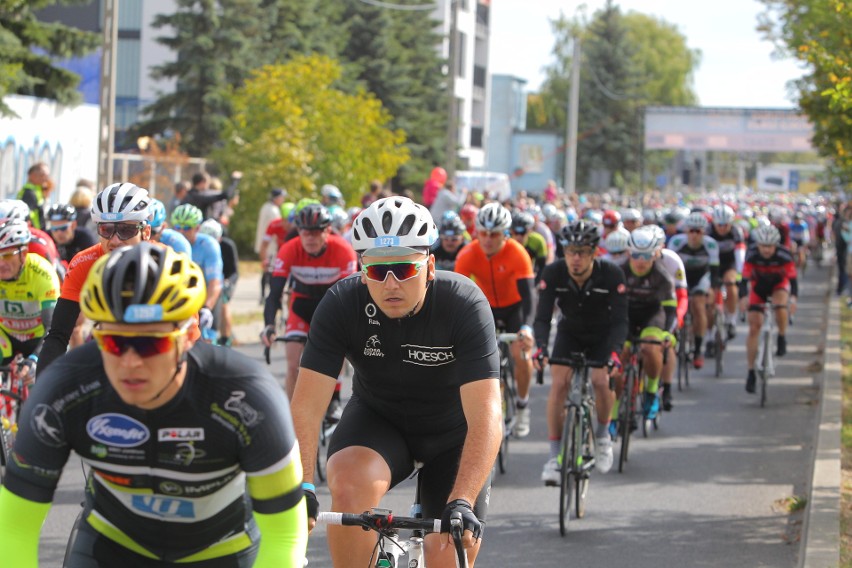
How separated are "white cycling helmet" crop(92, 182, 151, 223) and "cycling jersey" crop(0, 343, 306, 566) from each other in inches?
138

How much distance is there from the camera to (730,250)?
60.0 ft

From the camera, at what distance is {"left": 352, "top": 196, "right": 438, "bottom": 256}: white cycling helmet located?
5086mm

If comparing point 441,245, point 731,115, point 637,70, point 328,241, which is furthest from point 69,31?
point 637,70

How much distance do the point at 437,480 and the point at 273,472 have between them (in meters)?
1.71

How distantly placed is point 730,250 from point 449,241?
6.78m

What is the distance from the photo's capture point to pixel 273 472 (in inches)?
143

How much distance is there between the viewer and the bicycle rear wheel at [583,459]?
29.0 feet

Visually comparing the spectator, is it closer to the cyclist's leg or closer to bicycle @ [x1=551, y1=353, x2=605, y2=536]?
bicycle @ [x1=551, y1=353, x2=605, y2=536]

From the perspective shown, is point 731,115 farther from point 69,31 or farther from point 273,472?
point 273,472

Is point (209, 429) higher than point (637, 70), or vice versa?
point (637, 70)

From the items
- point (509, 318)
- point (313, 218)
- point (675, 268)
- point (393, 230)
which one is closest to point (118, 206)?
point (393, 230)

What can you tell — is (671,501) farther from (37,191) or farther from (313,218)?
(37,191)

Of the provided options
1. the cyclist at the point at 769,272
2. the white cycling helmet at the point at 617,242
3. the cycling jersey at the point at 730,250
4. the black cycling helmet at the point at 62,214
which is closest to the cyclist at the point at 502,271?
the white cycling helmet at the point at 617,242

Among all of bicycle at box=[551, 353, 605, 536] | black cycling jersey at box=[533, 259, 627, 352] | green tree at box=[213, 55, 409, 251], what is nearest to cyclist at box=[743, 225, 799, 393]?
black cycling jersey at box=[533, 259, 627, 352]
